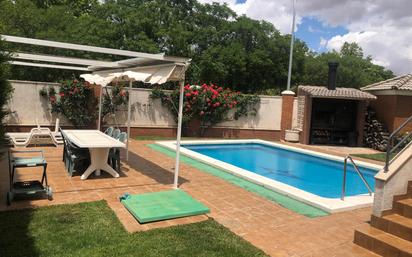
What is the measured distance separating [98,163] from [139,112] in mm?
7866

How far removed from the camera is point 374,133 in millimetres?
16375

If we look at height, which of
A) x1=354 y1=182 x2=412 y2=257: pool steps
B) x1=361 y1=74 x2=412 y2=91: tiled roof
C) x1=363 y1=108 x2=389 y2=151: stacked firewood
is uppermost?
x1=361 y1=74 x2=412 y2=91: tiled roof

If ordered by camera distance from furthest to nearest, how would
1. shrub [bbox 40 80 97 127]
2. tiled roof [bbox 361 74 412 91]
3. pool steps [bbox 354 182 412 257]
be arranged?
tiled roof [bbox 361 74 412 91]
shrub [bbox 40 80 97 127]
pool steps [bbox 354 182 412 257]

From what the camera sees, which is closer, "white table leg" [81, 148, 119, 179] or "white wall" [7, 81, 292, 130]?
"white table leg" [81, 148, 119, 179]

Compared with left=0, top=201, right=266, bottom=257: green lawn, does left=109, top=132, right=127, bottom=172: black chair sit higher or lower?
higher

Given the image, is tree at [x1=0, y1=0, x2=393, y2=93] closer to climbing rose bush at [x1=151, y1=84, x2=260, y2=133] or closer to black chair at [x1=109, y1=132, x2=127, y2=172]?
climbing rose bush at [x1=151, y1=84, x2=260, y2=133]

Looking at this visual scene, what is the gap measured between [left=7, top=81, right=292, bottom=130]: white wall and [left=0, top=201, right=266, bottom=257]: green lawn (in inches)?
354

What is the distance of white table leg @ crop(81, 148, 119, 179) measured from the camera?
7711mm

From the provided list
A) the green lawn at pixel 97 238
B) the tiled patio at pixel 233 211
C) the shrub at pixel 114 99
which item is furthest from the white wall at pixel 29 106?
the green lawn at pixel 97 238

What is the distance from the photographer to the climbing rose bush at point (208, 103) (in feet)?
53.1

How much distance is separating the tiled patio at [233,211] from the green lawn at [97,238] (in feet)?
Answer: 0.94

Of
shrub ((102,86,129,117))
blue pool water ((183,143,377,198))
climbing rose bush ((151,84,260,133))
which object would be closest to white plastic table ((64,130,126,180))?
blue pool water ((183,143,377,198))

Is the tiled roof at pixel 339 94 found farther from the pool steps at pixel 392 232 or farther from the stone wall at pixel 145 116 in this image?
the pool steps at pixel 392 232

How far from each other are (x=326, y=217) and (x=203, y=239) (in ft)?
8.38
